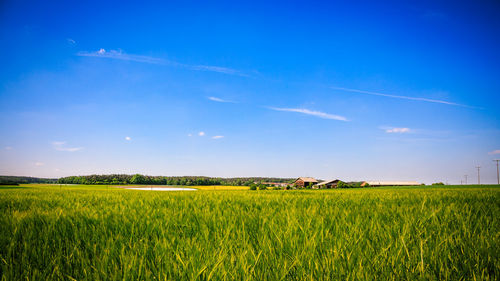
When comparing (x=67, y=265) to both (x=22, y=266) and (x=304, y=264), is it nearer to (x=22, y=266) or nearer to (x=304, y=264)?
(x=22, y=266)

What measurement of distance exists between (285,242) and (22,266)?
1.82 meters

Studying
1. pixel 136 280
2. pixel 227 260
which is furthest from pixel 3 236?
pixel 227 260

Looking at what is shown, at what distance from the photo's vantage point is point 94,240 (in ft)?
6.57

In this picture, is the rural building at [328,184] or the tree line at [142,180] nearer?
the tree line at [142,180]

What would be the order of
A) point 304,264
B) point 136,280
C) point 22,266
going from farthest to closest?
point 22,266
point 304,264
point 136,280

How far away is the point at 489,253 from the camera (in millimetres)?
1512

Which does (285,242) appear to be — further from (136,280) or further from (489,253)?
(489,253)

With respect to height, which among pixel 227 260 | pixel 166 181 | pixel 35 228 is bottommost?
pixel 166 181

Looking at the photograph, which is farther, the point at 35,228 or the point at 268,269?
the point at 35,228

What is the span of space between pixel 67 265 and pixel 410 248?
8.12 ft

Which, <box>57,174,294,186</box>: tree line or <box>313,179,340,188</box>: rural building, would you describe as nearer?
<box>57,174,294,186</box>: tree line

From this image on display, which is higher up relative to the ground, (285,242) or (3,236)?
(285,242)

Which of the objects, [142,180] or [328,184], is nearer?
[142,180]

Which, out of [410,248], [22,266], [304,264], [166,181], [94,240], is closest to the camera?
[304,264]
